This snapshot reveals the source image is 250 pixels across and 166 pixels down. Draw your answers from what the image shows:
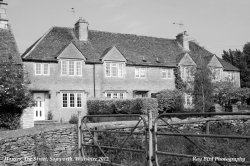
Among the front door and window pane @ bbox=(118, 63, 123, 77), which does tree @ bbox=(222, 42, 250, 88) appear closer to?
window pane @ bbox=(118, 63, 123, 77)

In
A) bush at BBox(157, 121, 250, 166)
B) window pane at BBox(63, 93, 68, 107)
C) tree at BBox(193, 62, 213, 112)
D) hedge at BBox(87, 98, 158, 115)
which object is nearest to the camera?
bush at BBox(157, 121, 250, 166)

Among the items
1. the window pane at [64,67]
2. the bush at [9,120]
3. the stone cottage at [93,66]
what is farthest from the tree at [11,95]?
the window pane at [64,67]

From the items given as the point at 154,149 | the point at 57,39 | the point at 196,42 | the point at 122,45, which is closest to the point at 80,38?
the point at 57,39

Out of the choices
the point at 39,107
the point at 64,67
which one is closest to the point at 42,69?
the point at 64,67

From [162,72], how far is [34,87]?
14331 mm

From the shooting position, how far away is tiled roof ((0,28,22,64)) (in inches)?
1047

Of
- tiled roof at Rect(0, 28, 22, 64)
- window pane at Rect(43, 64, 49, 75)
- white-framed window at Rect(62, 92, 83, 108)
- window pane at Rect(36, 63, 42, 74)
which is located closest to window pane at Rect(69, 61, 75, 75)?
white-framed window at Rect(62, 92, 83, 108)

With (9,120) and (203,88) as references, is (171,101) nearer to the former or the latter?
(203,88)

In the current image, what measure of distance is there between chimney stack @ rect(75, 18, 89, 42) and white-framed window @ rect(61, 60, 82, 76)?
13.8 ft

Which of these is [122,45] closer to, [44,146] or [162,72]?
[162,72]

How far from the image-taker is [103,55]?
3422cm

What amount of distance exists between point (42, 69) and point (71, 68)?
285cm

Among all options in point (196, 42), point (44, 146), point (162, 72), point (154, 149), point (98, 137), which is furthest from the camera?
point (196, 42)

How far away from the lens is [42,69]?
3116 centimetres
